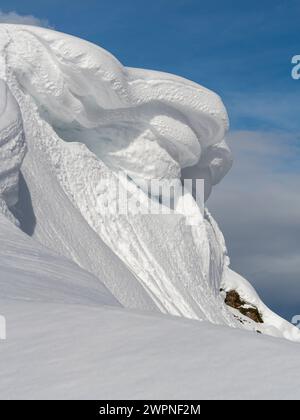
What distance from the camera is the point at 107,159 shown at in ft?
46.9

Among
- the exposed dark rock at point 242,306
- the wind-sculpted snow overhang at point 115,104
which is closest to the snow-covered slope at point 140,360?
the wind-sculpted snow overhang at point 115,104

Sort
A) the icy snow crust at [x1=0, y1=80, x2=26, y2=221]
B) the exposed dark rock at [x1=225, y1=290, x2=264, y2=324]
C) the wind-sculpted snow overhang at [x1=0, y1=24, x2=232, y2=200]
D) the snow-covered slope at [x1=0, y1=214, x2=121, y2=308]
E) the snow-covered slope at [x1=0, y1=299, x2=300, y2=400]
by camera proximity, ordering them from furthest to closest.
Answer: the exposed dark rock at [x1=225, y1=290, x2=264, y2=324]
the wind-sculpted snow overhang at [x1=0, y1=24, x2=232, y2=200]
the icy snow crust at [x1=0, y1=80, x2=26, y2=221]
the snow-covered slope at [x1=0, y1=214, x2=121, y2=308]
the snow-covered slope at [x1=0, y1=299, x2=300, y2=400]

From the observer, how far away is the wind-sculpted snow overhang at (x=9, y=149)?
356 inches

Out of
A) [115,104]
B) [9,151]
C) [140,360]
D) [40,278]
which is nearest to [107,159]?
[115,104]

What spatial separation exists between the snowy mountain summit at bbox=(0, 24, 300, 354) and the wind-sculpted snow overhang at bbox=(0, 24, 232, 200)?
2 centimetres

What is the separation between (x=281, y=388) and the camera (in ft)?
8.74

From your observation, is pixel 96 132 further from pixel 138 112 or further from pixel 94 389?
pixel 94 389

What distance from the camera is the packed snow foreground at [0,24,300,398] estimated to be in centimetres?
373

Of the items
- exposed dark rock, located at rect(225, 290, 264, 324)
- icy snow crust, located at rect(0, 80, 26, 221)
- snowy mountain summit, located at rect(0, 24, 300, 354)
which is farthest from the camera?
exposed dark rock, located at rect(225, 290, 264, 324)

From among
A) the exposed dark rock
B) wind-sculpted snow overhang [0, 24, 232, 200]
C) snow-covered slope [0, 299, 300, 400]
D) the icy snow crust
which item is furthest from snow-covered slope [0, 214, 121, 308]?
the exposed dark rock

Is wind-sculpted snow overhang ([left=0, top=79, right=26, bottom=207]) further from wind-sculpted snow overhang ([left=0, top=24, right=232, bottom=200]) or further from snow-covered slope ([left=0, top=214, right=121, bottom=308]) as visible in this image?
wind-sculpted snow overhang ([left=0, top=24, right=232, bottom=200])

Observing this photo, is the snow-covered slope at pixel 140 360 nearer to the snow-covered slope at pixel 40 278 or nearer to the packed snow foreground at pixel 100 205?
the packed snow foreground at pixel 100 205

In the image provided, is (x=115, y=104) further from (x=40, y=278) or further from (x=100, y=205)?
(x=40, y=278)

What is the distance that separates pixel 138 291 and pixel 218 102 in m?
5.04
